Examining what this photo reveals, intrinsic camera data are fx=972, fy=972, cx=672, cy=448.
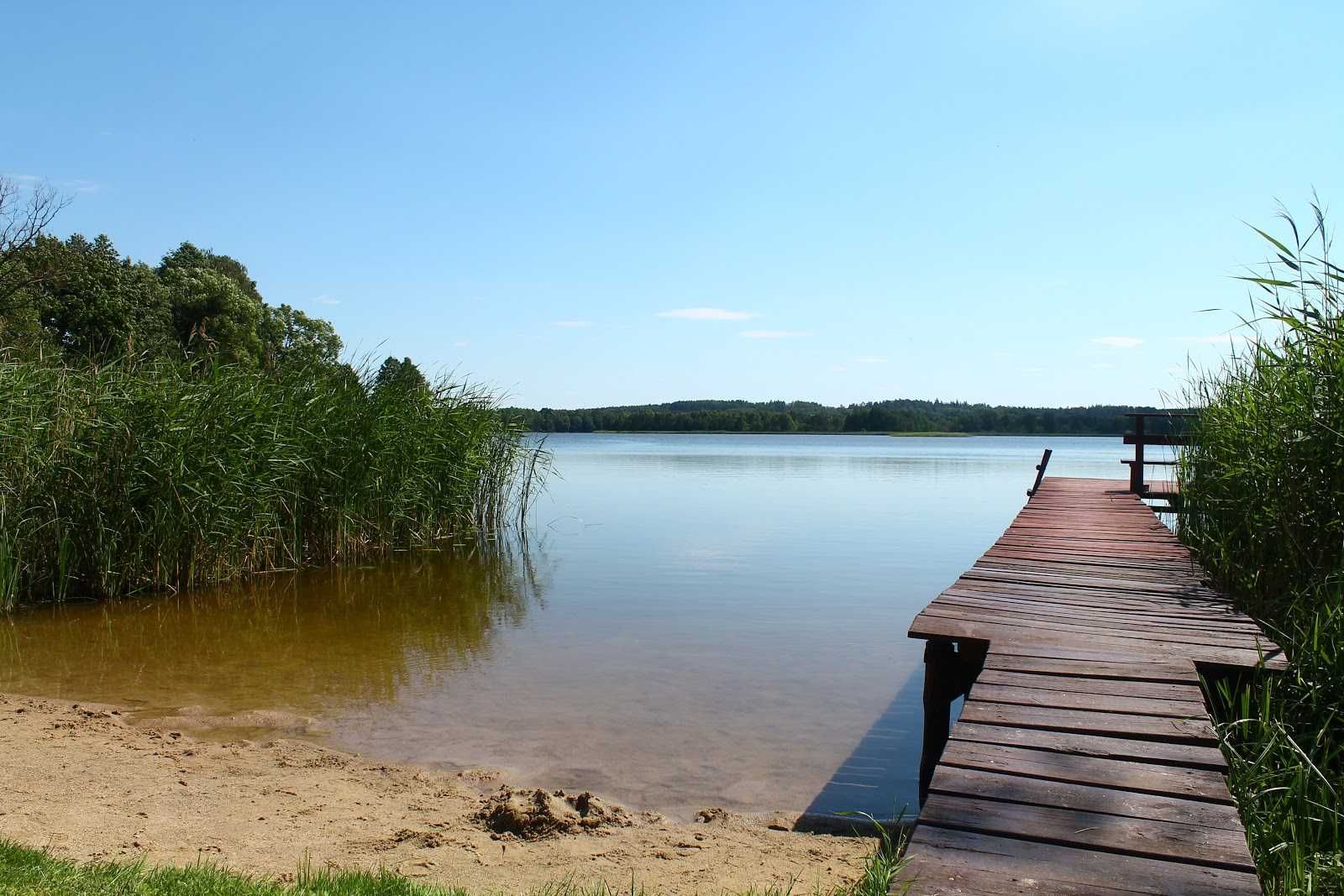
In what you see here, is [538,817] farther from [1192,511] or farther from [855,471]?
[855,471]

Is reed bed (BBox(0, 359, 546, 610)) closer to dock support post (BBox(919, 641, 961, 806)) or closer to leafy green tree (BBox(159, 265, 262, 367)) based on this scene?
dock support post (BBox(919, 641, 961, 806))

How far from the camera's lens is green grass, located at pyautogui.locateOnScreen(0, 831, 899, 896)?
118 inches

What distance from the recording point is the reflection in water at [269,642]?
21.8 feet

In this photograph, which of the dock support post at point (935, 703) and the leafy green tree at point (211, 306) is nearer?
the dock support post at point (935, 703)

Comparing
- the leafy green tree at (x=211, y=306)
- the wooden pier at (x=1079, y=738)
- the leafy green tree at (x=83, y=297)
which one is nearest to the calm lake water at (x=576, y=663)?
the wooden pier at (x=1079, y=738)

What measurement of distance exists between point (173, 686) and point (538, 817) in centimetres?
379

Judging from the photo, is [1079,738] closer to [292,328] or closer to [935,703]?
[935,703]

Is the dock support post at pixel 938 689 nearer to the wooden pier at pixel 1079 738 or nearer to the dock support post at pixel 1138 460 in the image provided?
the wooden pier at pixel 1079 738

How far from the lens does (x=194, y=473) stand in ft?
30.1

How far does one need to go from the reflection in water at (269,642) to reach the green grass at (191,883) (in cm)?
295

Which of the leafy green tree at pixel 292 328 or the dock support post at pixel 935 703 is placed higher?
the leafy green tree at pixel 292 328

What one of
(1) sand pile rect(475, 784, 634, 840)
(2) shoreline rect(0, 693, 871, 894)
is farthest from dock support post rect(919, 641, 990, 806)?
→ (1) sand pile rect(475, 784, 634, 840)

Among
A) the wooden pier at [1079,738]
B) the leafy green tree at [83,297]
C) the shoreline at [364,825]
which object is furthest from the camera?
the leafy green tree at [83,297]

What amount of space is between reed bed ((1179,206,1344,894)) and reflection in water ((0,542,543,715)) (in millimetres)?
5092
